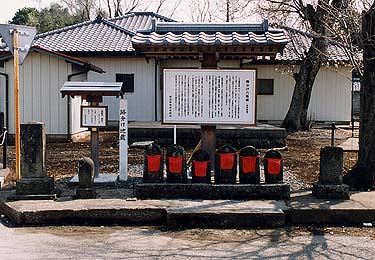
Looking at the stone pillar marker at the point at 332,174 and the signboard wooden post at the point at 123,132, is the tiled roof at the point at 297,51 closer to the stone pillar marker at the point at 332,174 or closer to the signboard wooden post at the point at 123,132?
the signboard wooden post at the point at 123,132

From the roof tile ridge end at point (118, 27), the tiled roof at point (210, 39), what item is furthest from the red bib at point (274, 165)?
the roof tile ridge end at point (118, 27)

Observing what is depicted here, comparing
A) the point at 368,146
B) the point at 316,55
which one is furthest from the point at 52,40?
the point at 368,146

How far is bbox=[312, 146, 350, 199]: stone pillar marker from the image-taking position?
798 centimetres

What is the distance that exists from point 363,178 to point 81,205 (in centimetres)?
484

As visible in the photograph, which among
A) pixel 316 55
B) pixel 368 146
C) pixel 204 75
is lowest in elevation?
pixel 368 146

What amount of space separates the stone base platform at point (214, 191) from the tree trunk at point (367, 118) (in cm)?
182

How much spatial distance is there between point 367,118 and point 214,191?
313cm

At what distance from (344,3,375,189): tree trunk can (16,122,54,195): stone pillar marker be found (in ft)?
17.1

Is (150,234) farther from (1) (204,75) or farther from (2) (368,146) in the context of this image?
(2) (368,146)

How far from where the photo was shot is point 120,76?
21250mm

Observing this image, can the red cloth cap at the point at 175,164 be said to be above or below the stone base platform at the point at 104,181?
above

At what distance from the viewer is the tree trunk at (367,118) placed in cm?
902

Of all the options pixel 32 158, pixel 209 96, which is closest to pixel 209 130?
pixel 209 96

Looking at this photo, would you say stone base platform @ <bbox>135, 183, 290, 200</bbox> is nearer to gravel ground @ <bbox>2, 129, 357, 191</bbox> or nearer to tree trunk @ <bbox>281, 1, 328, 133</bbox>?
gravel ground @ <bbox>2, 129, 357, 191</bbox>
